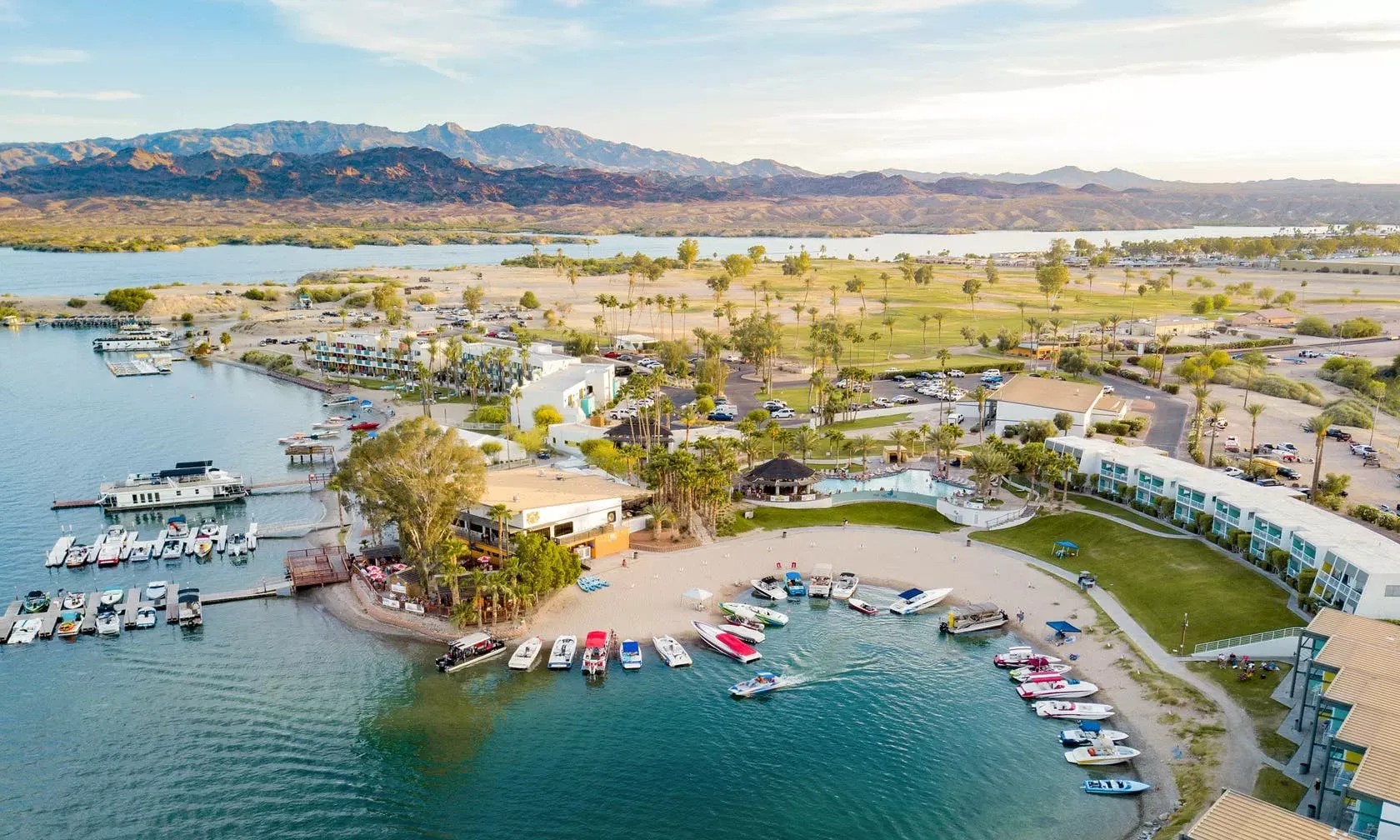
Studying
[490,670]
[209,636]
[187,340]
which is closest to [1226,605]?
[490,670]

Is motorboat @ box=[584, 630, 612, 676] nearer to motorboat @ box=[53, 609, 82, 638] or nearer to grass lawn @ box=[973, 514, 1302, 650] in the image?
grass lawn @ box=[973, 514, 1302, 650]

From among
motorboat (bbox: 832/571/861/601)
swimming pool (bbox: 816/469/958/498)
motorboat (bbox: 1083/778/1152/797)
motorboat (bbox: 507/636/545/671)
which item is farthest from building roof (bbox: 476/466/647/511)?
motorboat (bbox: 1083/778/1152/797)

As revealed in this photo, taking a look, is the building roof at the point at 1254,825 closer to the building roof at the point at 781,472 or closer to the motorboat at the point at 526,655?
the motorboat at the point at 526,655

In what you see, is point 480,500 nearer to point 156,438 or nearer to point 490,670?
point 490,670

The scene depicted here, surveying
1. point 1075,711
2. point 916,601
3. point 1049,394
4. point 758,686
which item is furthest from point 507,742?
point 1049,394

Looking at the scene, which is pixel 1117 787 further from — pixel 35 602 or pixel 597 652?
pixel 35 602
